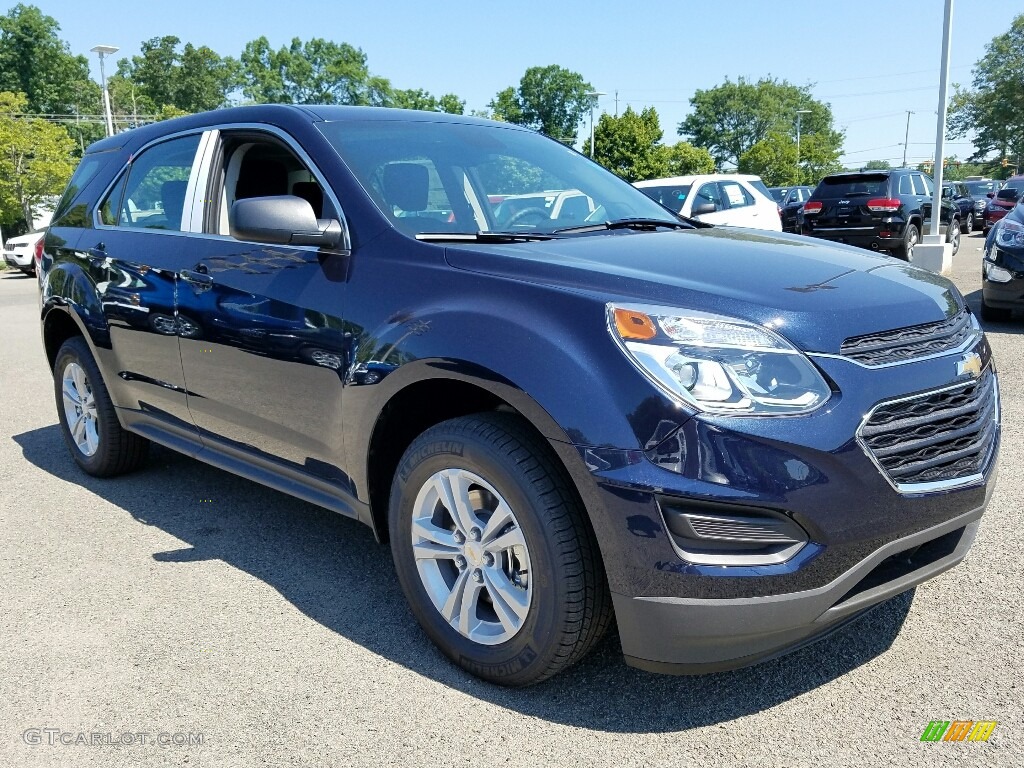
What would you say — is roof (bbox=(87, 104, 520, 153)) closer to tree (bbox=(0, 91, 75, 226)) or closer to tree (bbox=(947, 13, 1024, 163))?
tree (bbox=(0, 91, 75, 226))

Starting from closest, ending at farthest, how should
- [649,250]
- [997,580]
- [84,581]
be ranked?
[649,250]
[997,580]
[84,581]

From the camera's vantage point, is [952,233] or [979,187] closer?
[952,233]

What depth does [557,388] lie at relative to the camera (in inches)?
87.9

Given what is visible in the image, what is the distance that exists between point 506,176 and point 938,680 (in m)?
2.33

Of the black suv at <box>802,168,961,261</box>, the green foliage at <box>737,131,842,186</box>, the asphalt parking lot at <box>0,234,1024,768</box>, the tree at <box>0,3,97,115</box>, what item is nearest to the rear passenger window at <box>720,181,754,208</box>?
the black suv at <box>802,168,961,261</box>

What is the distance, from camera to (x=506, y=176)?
3.46m

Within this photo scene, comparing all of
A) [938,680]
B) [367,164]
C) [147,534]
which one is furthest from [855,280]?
[147,534]

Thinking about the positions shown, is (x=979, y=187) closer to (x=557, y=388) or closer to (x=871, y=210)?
(x=871, y=210)

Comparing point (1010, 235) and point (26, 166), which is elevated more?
point (26, 166)

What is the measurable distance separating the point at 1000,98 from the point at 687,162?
42858 millimetres

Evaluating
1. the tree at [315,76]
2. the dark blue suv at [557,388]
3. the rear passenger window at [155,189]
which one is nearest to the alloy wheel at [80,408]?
the rear passenger window at [155,189]

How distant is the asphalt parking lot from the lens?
91.3 inches

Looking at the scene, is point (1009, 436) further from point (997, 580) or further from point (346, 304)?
point (346, 304)

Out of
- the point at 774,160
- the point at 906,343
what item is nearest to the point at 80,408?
the point at 906,343
